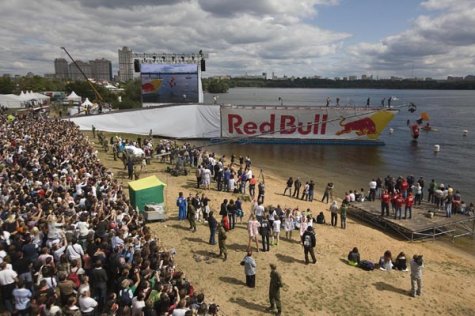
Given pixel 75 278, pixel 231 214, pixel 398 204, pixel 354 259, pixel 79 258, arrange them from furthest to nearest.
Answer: pixel 398 204
pixel 231 214
pixel 354 259
pixel 79 258
pixel 75 278

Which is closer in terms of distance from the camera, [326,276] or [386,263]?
[326,276]

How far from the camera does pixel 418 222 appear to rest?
20.9 m

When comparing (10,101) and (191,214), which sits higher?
(10,101)

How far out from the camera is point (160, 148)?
28734 millimetres

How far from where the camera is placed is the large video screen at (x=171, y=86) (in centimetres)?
4853

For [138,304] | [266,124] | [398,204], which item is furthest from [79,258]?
[266,124]

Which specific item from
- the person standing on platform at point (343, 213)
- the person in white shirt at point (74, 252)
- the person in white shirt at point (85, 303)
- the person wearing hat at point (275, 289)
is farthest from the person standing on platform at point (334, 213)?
the person in white shirt at point (85, 303)

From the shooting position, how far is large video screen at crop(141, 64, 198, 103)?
48.5 metres

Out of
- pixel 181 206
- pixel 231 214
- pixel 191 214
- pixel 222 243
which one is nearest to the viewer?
pixel 222 243

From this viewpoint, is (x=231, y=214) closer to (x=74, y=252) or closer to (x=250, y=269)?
(x=250, y=269)

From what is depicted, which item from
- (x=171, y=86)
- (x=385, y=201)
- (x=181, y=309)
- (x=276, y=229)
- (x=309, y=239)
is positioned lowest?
(x=385, y=201)

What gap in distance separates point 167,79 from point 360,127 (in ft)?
79.6

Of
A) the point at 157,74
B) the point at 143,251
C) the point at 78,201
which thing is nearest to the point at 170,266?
the point at 143,251

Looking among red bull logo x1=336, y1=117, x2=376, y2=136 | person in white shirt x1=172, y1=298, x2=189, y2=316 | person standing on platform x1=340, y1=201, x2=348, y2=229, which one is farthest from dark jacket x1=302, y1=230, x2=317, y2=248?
red bull logo x1=336, y1=117, x2=376, y2=136
